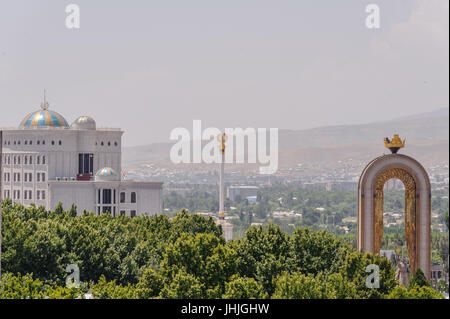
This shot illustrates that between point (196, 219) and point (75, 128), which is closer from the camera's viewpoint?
point (196, 219)

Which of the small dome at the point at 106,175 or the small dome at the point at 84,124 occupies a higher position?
the small dome at the point at 84,124

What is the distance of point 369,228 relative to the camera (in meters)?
58.7

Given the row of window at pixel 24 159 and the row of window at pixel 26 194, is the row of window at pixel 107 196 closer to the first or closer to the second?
the row of window at pixel 26 194

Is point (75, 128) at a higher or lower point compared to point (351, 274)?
higher

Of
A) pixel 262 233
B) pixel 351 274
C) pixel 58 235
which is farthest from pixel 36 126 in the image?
pixel 351 274

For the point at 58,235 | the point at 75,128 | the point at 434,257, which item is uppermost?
the point at 75,128

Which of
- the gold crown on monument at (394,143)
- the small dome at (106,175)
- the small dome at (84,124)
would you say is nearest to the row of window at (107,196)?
the small dome at (106,175)

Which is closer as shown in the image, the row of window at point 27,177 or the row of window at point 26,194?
the row of window at point 26,194

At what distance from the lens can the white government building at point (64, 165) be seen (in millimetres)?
113250

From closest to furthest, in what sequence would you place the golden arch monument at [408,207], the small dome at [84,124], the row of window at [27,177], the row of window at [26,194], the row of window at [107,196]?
1. the golden arch monument at [408,207]
2. the row of window at [107,196]
3. the row of window at [26,194]
4. the row of window at [27,177]
5. the small dome at [84,124]

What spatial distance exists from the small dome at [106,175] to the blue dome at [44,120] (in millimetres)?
10766

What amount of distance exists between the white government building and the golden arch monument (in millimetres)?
57351

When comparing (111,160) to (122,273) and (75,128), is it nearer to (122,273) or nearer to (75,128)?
(75,128)
